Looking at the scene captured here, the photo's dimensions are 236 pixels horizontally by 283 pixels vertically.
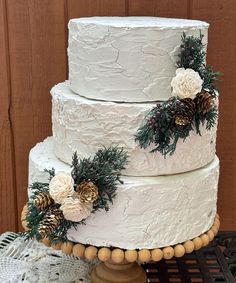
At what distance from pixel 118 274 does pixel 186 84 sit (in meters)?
0.44

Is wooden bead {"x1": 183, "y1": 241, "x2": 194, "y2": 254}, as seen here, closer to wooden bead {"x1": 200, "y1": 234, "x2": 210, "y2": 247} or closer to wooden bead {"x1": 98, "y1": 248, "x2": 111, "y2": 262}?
wooden bead {"x1": 200, "y1": 234, "x2": 210, "y2": 247}

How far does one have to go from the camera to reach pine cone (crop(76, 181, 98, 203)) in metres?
0.88

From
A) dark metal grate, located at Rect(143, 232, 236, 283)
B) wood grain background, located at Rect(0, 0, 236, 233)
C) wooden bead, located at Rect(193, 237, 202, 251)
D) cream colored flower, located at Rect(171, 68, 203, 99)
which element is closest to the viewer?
cream colored flower, located at Rect(171, 68, 203, 99)

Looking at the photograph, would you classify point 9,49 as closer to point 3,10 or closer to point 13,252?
point 3,10

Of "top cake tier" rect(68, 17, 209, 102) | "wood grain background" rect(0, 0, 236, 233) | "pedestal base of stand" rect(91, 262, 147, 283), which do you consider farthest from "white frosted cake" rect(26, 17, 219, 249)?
"wood grain background" rect(0, 0, 236, 233)

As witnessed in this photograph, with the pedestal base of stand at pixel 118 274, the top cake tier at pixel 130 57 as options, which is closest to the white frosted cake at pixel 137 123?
the top cake tier at pixel 130 57

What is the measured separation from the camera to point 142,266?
3.85 ft

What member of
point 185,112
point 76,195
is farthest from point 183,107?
point 76,195

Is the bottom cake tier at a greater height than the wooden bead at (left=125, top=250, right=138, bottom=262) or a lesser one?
greater

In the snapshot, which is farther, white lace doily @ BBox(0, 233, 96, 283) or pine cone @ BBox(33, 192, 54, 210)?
white lace doily @ BBox(0, 233, 96, 283)

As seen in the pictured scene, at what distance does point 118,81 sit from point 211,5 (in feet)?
1.42

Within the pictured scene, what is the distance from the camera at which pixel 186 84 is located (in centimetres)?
86

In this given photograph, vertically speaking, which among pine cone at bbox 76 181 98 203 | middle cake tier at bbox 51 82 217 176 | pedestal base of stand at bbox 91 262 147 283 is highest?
middle cake tier at bbox 51 82 217 176

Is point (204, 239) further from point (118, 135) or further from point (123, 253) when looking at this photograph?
point (118, 135)
